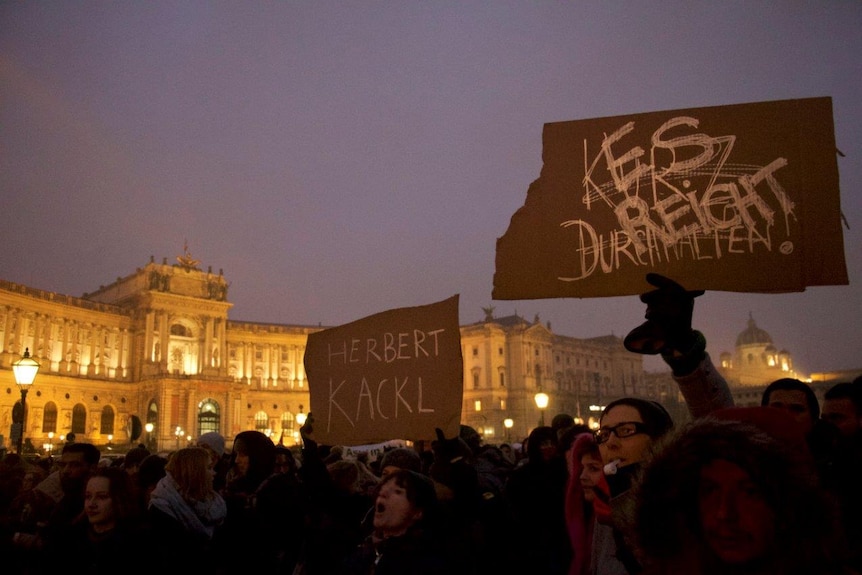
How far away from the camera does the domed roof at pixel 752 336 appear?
13112cm

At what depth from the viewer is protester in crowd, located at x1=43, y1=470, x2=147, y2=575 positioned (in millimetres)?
5023

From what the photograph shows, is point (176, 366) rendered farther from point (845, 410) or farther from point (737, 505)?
point (737, 505)

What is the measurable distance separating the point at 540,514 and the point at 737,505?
3279mm

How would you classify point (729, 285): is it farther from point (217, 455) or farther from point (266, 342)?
point (266, 342)

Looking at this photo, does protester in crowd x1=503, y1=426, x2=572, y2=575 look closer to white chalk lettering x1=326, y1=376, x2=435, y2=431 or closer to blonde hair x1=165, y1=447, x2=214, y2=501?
white chalk lettering x1=326, y1=376, x2=435, y2=431

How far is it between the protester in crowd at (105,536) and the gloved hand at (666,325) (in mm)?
3998

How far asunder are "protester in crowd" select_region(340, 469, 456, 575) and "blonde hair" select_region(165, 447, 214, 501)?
179cm

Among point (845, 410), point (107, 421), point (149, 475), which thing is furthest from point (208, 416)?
point (845, 410)

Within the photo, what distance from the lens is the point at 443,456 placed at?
5742 mm

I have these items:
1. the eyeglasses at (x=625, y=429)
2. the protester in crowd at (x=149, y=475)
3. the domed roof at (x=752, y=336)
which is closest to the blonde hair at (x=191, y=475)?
the protester in crowd at (x=149, y=475)

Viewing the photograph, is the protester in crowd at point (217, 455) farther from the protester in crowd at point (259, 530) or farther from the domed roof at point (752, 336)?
the domed roof at point (752, 336)

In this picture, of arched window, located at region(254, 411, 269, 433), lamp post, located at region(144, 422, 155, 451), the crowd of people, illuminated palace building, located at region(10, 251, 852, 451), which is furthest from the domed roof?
the crowd of people

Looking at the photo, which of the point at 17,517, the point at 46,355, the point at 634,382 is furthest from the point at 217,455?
the point at 634,382

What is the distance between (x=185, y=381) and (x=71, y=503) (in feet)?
196
